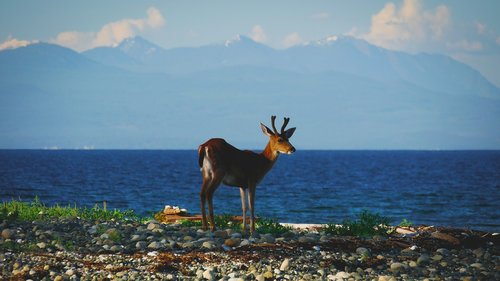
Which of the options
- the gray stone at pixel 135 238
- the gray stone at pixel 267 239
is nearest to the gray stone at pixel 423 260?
the gray stone at pixel 267 239

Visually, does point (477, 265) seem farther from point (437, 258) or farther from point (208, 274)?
point (208, 274)

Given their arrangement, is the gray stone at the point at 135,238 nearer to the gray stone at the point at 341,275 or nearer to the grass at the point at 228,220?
the grass at the point at 228,220

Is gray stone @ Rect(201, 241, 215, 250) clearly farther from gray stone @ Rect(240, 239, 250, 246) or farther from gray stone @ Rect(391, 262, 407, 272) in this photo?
gray stone @ Rect(391, 262, 407, 272)

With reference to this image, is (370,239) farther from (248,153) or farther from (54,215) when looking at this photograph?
(54,215)

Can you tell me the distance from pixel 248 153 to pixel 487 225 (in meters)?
27.1

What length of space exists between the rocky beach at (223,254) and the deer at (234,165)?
1026mm

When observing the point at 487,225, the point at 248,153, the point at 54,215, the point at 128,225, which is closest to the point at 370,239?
the point at 248,153

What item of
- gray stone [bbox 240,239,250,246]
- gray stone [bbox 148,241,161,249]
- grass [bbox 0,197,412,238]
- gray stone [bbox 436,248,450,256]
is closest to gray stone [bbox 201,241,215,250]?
gray stone [bbox 240,239,250,246]

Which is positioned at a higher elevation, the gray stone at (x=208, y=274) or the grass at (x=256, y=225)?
the grass at (x=256, y=225)

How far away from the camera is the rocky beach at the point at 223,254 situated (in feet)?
43.2

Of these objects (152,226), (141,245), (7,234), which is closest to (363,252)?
(141,245)

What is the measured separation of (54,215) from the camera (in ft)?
65.6

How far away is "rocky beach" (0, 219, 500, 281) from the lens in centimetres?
1316

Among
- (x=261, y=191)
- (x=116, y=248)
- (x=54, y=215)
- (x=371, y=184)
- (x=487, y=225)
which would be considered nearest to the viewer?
(x=116, y=248)
